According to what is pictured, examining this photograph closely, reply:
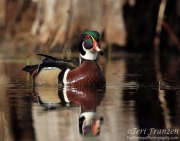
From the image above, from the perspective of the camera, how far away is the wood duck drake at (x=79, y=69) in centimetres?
988

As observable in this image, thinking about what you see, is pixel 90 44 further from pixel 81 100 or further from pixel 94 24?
pixel 94 24

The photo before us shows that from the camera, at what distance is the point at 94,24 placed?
1891 centimetres

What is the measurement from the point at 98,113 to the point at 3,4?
47.7ft

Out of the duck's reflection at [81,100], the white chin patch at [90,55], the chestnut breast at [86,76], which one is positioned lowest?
the duck's reflection at [81,100]

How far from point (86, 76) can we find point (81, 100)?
4.83 ft

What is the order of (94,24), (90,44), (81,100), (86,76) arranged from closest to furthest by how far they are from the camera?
1. (81,100)
2. (86,76)
3. (90,44)
4. (94,24)

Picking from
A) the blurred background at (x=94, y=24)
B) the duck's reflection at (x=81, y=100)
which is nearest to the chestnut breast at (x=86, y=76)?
the duck's reflection at (x=81, y=100)

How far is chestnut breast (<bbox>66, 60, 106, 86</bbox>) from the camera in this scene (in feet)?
32.3

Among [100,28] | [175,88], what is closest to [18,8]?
[100,28]

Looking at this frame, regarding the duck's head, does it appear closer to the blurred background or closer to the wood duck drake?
the wood duck drake

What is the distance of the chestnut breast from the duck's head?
217mm

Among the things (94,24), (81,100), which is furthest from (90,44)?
(94,24)

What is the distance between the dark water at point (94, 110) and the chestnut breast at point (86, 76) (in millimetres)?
197

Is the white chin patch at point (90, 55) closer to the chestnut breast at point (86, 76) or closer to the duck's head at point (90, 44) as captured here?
the duck's head at point (90, 44)
